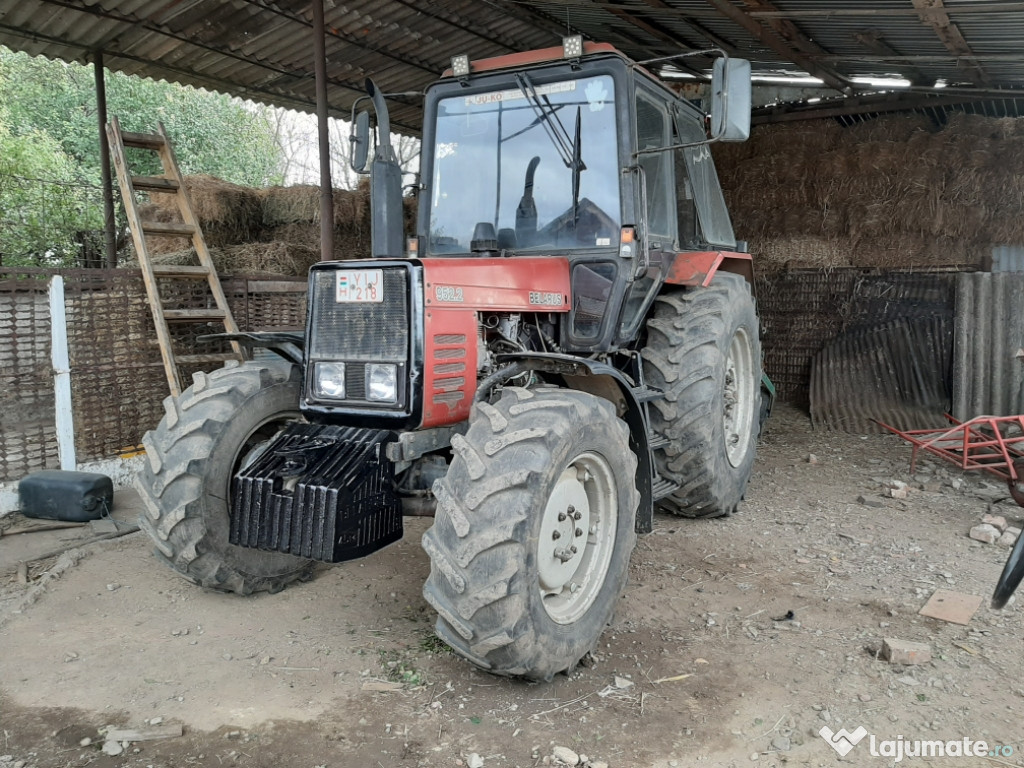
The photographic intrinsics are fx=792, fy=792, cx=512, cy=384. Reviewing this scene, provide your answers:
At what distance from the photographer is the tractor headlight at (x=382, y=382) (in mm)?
3178

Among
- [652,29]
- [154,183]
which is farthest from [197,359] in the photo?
[652,29]

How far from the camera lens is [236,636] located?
339cm

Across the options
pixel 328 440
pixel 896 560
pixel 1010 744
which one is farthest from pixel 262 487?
pixel 896 560

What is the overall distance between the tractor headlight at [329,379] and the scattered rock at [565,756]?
1598 millimetres

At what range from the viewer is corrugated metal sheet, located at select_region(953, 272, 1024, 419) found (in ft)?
23.2

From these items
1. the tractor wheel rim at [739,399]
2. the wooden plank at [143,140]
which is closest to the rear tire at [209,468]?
the tractor wheel rim at [739,399]

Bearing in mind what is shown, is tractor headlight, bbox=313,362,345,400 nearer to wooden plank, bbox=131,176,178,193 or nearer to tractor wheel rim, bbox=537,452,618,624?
tractor wheel rim, bbox=537,452,618,624

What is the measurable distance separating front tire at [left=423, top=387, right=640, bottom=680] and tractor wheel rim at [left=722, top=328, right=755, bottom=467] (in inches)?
87.9

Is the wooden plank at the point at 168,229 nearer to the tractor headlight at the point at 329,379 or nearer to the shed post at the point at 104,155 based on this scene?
the shed post at the point at 104,155

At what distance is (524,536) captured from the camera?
2.64 m

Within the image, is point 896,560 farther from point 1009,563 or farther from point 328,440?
point 328,440

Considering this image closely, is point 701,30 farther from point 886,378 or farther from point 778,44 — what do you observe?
point 886,378

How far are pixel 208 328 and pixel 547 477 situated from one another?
441cm

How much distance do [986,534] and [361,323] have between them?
374 centimetres
